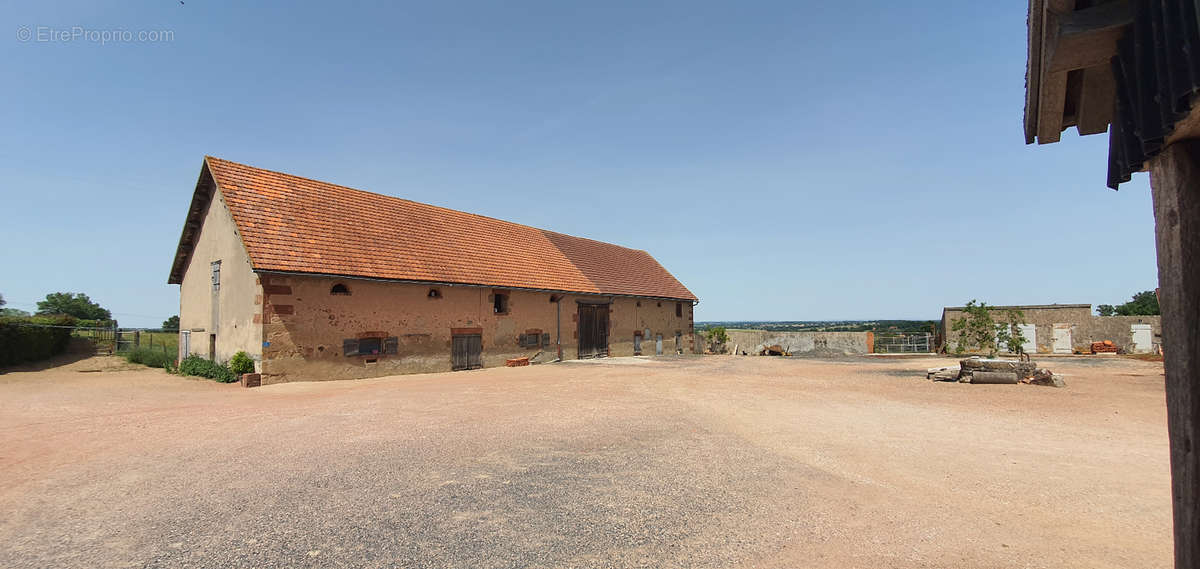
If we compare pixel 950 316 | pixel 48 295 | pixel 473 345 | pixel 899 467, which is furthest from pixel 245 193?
pixel 48 295

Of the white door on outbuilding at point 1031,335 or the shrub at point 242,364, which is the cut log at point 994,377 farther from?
the white door on outbuilding at point 1031,335

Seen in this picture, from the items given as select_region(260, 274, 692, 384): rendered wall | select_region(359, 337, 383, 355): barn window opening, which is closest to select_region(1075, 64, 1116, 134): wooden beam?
select_region(260, 274, 692, 384): rendered wall

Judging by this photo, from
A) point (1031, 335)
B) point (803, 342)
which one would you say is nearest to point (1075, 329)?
point (1031, 335)

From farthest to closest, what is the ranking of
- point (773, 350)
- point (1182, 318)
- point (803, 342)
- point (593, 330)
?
1. point (803, 342)
2. point (773, 350)
3. point (593, 330)
4. point (1182, 318)

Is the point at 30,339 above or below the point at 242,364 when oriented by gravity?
above

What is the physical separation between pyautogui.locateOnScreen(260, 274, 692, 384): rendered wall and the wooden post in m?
17.1

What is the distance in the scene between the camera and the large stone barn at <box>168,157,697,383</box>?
1555cm

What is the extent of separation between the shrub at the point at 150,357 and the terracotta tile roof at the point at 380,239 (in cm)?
837

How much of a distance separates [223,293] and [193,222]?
3916 mm

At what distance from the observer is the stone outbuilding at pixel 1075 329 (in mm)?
30188

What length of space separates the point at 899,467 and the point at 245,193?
18612 millimetres

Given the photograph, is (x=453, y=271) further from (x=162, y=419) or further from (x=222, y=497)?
(x=222, y=497)

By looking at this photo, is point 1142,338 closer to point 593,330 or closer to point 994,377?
point 994,377

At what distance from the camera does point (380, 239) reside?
19.2 metres
